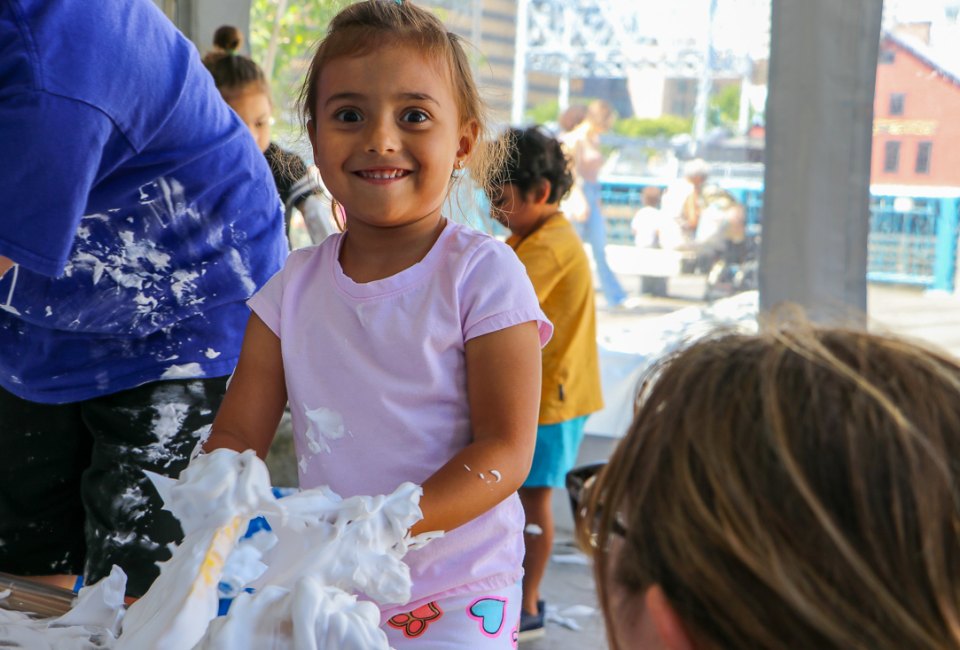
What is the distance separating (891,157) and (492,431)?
2.12 metres

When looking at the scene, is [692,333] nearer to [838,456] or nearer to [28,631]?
[838,456]

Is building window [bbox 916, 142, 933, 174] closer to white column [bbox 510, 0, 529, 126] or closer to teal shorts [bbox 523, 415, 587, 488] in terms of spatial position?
teal shorts [bbox 523, 415, 587, 488]

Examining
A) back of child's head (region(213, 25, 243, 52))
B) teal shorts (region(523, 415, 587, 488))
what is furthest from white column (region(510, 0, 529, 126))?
teal shorts (region(523, 415, 587, 488))

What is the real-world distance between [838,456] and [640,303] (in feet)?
11.5

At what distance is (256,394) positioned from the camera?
4.70 feet

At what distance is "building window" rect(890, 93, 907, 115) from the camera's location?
286 cm

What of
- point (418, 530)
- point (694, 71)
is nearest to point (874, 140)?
point (694, 71)

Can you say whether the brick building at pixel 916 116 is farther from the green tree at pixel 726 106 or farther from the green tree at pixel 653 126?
the green tree at pixel 653 126

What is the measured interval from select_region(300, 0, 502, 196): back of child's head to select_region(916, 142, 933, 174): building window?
186cm

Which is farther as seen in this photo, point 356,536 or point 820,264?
point 820,264

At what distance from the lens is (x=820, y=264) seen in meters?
2.83

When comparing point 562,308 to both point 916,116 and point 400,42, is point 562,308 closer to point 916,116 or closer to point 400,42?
point 916,116

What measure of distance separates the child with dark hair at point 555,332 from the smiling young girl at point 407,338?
1898 millimetres

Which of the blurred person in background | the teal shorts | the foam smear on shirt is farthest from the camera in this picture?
the blurred person in background
